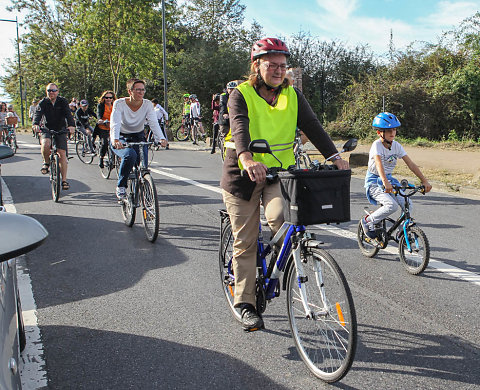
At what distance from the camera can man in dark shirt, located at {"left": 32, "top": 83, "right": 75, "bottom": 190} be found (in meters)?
A: 9.52

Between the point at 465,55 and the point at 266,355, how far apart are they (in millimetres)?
20894

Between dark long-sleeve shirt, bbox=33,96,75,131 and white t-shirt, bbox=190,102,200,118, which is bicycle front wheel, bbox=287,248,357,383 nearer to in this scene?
dark long-sleeve shirt, bbox=33,96,75,131

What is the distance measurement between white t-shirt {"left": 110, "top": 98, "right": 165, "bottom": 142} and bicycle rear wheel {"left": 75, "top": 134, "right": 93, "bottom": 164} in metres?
8.90

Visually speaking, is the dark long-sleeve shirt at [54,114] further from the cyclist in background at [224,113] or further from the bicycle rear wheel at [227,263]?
the bicycle rear wheel at [227,263]

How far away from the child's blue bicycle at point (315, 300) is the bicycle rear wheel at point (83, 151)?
13.4 metres

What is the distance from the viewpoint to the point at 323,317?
3.07m

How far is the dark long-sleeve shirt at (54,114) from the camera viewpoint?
9531 millimetres

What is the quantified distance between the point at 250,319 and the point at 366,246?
2737 mm

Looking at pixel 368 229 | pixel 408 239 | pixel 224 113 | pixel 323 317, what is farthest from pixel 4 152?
pixel 224 113

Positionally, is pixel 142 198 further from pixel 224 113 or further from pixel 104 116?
pixel 104 116

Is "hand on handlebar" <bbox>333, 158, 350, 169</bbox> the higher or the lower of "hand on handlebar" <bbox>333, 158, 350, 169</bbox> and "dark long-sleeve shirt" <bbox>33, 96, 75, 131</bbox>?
the lower

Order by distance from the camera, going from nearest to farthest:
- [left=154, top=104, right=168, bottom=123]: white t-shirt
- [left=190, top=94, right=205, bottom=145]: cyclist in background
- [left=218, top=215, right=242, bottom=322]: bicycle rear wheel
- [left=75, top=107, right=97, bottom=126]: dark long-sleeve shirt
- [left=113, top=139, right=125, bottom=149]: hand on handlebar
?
[left=218, top=215, right=242, bottom=322]: bicycle rear wheel < [left=113, top=139, right=125, bottom=149]: hand on handlebar < [left=75, top=107, right=97, bottom=126]: dark long-sleeve shirt < [left=154, top=104, right=168, bottom=123]: white t-shirt < [left=190, top=94, right=205, bottom=145]: cyclist in background

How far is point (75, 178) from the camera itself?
40.4 feet

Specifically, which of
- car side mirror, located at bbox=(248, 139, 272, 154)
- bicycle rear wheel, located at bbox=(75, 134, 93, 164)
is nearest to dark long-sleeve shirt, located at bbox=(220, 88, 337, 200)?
car side mirror, located at bbox=(248, 139, 272, 154)
